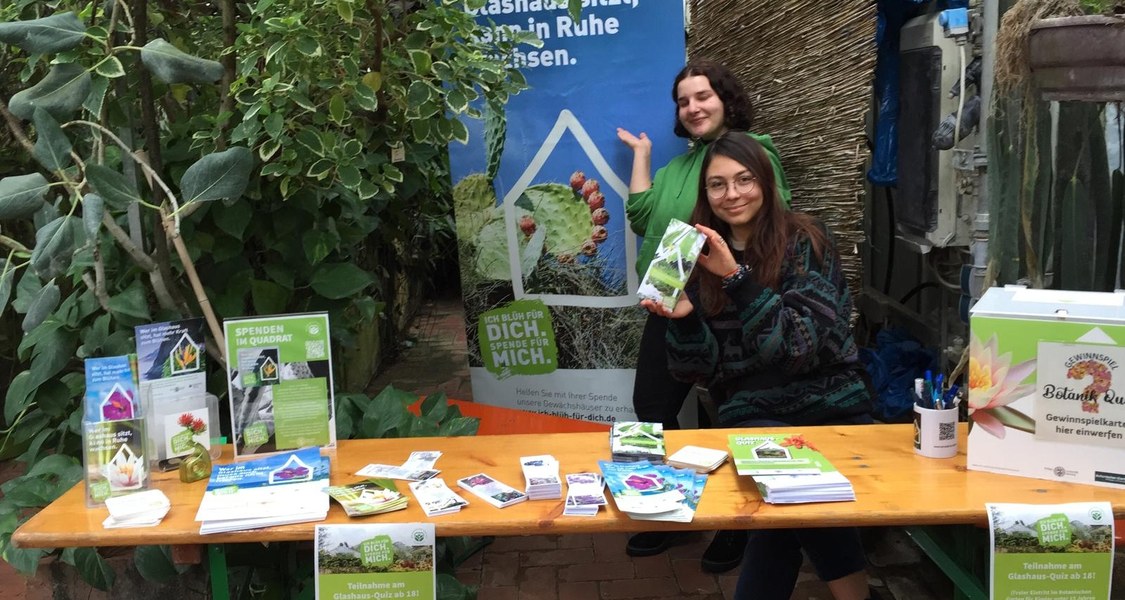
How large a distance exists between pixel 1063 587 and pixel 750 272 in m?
0.95

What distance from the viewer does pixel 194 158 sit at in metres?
2.53

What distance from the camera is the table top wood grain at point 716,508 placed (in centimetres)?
165

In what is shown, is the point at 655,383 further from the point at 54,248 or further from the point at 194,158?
the point at 54,248

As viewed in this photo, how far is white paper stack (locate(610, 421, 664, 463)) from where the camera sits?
1938mm

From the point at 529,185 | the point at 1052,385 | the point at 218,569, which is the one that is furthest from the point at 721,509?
the point at 529,185

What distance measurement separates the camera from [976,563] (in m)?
1.84

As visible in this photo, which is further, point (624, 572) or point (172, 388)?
point (624, 572)

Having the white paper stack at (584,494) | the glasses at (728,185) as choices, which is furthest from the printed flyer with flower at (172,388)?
the glasses at (728,185)

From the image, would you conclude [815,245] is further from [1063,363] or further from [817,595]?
[817,595]

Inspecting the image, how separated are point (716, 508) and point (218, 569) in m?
0.96

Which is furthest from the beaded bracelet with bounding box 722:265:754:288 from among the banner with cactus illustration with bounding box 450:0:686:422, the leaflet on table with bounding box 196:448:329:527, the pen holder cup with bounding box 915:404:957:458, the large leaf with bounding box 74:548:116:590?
the large leaf with bounding box 74:548:116:590

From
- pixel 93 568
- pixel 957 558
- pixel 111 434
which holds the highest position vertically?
pixel 111 434

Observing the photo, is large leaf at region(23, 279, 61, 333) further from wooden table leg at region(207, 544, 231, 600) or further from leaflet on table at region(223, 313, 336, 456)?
wooden table leg at region(207, 544, 231, 600)

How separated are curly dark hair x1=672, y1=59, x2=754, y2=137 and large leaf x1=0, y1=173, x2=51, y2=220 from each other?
1842 millimetres
